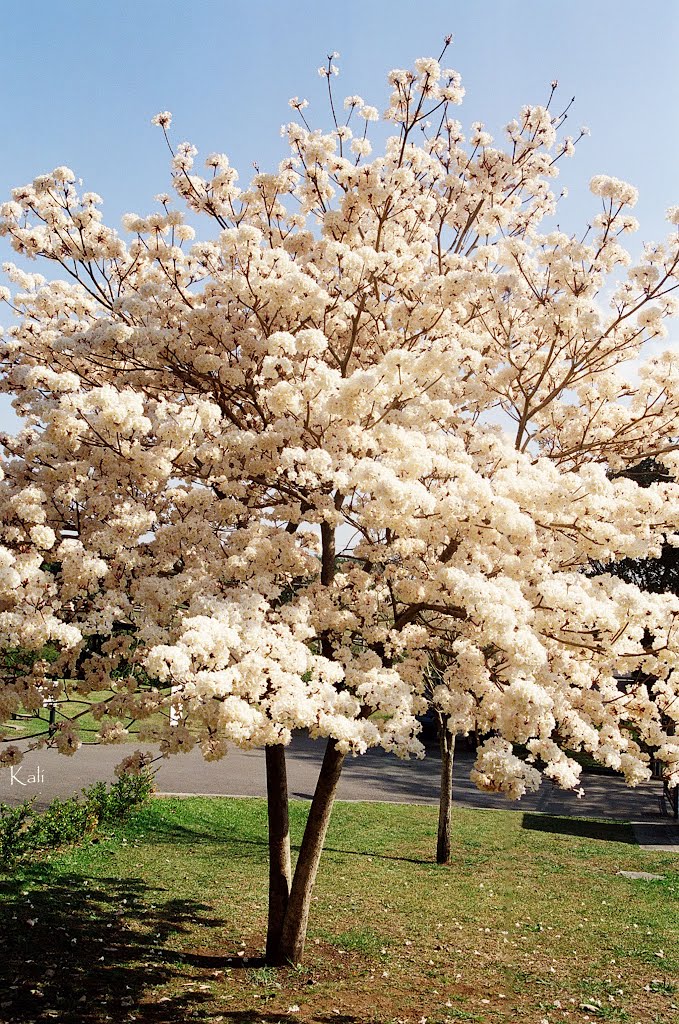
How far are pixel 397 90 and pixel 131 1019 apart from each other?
377 inches

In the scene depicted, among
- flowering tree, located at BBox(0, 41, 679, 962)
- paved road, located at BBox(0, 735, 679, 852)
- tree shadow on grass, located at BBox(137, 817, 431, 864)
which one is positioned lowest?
tree shadow on grass, located at BBox(137, 817, 431, 864)

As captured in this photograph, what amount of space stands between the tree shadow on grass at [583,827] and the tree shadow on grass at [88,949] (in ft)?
33.8

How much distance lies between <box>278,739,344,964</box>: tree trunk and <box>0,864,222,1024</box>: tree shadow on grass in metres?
1.04

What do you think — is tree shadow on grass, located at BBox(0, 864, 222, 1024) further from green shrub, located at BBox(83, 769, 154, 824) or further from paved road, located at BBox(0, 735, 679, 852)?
paved road, located at BBox(0, 735, 679, 852)

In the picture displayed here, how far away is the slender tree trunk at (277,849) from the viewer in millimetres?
8742

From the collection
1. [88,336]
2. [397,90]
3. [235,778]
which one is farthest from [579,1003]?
[235,778]

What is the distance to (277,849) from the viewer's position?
8.86 metres

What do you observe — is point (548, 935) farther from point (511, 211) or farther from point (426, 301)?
point (511, 211)

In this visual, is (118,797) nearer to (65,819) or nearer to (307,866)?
(65,819)

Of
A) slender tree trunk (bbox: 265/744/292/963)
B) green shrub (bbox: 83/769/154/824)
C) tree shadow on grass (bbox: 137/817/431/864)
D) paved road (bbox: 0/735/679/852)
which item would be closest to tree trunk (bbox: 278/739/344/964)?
slender tree trunk (bbox: 265/744/292/963)

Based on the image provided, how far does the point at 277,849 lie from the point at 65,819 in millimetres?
6105

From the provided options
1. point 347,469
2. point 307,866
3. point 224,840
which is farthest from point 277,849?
point 224,840

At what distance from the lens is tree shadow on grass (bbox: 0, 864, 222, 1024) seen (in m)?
7.13

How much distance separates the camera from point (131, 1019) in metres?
6.93
